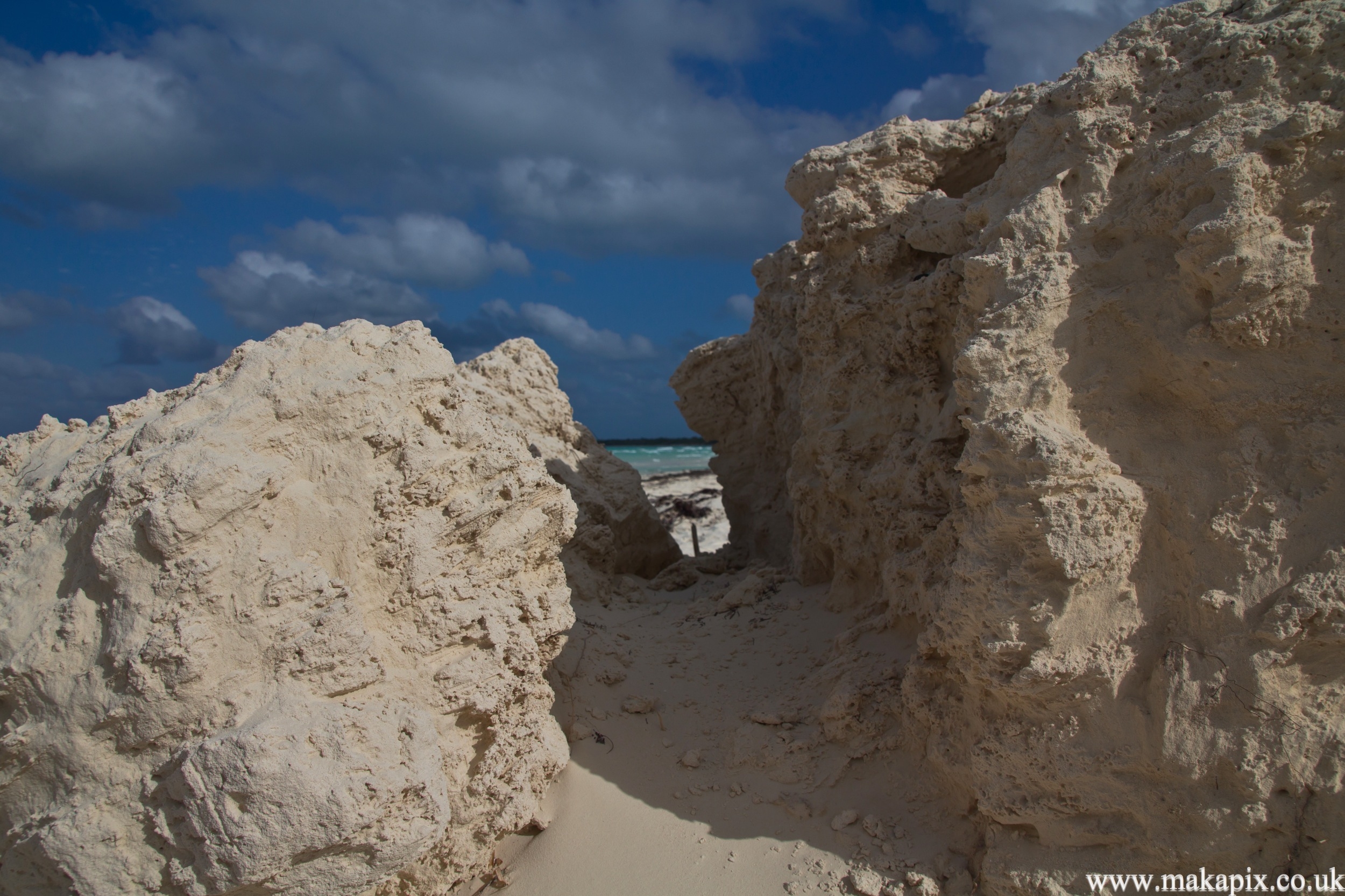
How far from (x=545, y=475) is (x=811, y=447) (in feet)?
7.86

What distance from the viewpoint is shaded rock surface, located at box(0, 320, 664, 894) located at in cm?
268

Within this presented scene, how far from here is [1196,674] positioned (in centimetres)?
280

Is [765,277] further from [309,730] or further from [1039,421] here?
[309,730]

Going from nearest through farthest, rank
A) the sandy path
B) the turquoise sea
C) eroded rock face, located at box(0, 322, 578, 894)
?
1. eroded rock face, located at box(0, 322, 578, 894)
2. the sandy path
3. the turquoise sea

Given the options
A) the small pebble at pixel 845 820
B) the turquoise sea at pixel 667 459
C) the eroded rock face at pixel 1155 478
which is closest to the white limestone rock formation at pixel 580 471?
the small pebble at pixel 845 820

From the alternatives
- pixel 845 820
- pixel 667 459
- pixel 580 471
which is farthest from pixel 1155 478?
pixel 667 459

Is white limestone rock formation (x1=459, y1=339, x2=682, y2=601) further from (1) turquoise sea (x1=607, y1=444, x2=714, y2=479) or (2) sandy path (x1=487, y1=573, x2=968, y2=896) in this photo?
(1) turquoise sea (x1=607, y1=444, x2=714, y2=479)

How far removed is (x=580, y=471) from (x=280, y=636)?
447 centimetres

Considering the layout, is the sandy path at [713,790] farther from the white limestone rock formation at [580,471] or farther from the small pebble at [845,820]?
the white limestone rock formation at [580,471]

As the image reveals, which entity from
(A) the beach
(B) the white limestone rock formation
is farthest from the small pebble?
(A) the beach

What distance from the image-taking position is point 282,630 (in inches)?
114

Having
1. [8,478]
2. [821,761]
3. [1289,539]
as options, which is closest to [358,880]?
[821,761]

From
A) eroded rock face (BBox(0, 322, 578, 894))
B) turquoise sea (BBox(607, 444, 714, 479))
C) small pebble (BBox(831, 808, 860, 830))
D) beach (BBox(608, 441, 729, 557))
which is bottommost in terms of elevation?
small pebble (BBox(831, 808, 860, 830))

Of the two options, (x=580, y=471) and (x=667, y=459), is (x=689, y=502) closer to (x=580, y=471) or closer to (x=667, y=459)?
(x=580, y=471)
